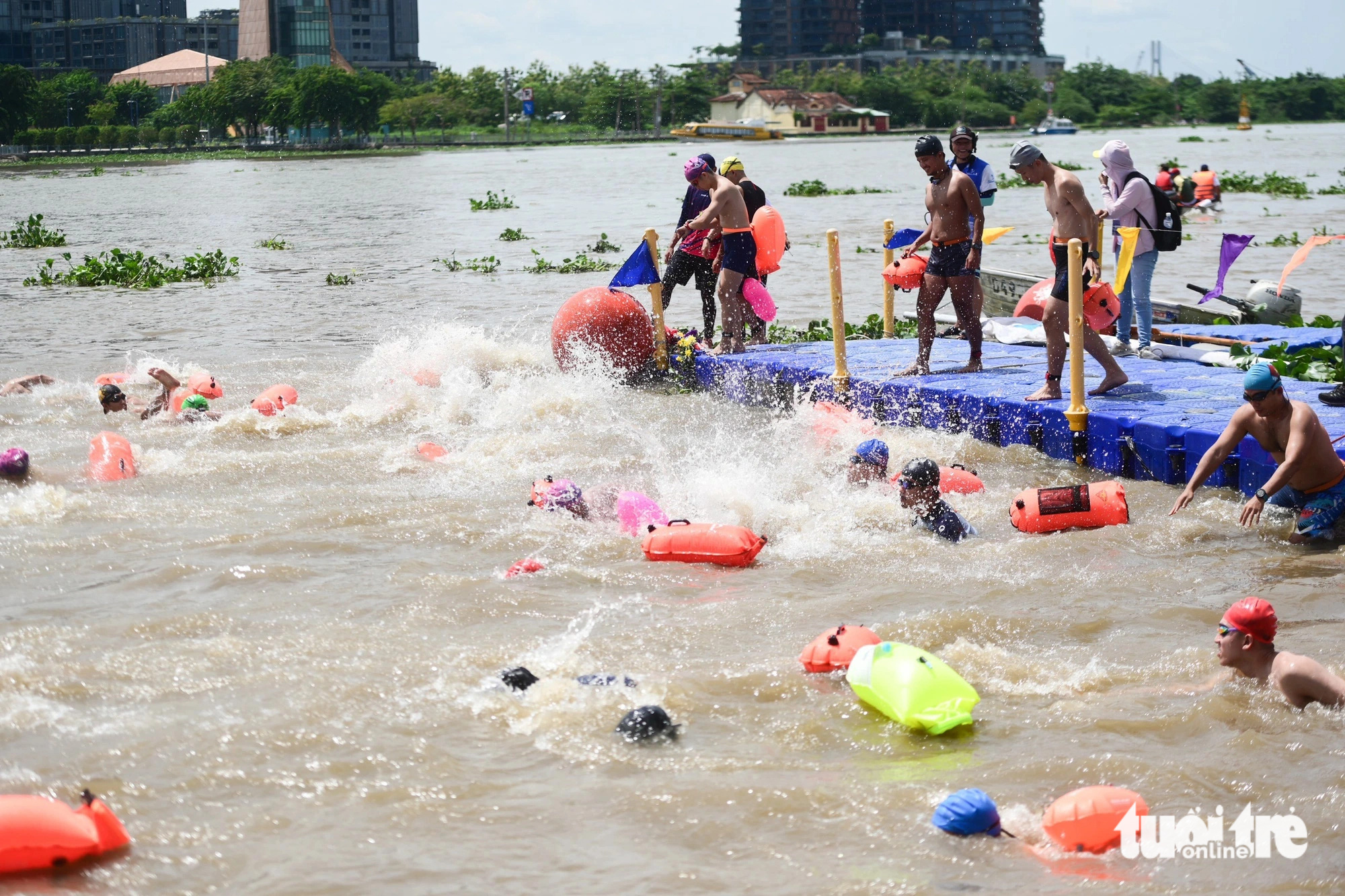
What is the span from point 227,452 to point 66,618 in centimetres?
429

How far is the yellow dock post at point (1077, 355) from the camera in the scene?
1011 cm

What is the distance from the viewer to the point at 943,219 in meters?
11.1

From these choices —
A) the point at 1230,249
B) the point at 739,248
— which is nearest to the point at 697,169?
the point at 739,248

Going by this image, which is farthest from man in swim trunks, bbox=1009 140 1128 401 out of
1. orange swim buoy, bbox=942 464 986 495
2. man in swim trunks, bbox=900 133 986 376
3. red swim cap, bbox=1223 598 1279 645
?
red swim cap, bbox=1223 598 1279 645

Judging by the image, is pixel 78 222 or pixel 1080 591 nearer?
pixel 1080 591

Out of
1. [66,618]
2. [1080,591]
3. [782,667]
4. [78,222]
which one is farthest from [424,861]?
[78,222]

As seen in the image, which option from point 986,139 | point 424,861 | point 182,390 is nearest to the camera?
point 424,861

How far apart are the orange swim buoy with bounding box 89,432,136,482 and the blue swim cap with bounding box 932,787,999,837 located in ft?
26.1

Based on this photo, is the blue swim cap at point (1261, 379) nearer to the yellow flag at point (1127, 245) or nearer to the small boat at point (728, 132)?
the yellow flag at point (1127, 245)

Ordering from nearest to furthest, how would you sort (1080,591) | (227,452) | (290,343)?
(1080,591) < (227,452) < (290,343)

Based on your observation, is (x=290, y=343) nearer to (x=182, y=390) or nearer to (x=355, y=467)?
(x=182, y=390)

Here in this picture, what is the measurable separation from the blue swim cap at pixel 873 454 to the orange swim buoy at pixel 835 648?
2.97 m

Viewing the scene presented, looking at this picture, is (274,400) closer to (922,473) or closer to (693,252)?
(693,252)

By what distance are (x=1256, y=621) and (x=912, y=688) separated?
1.66 metres
